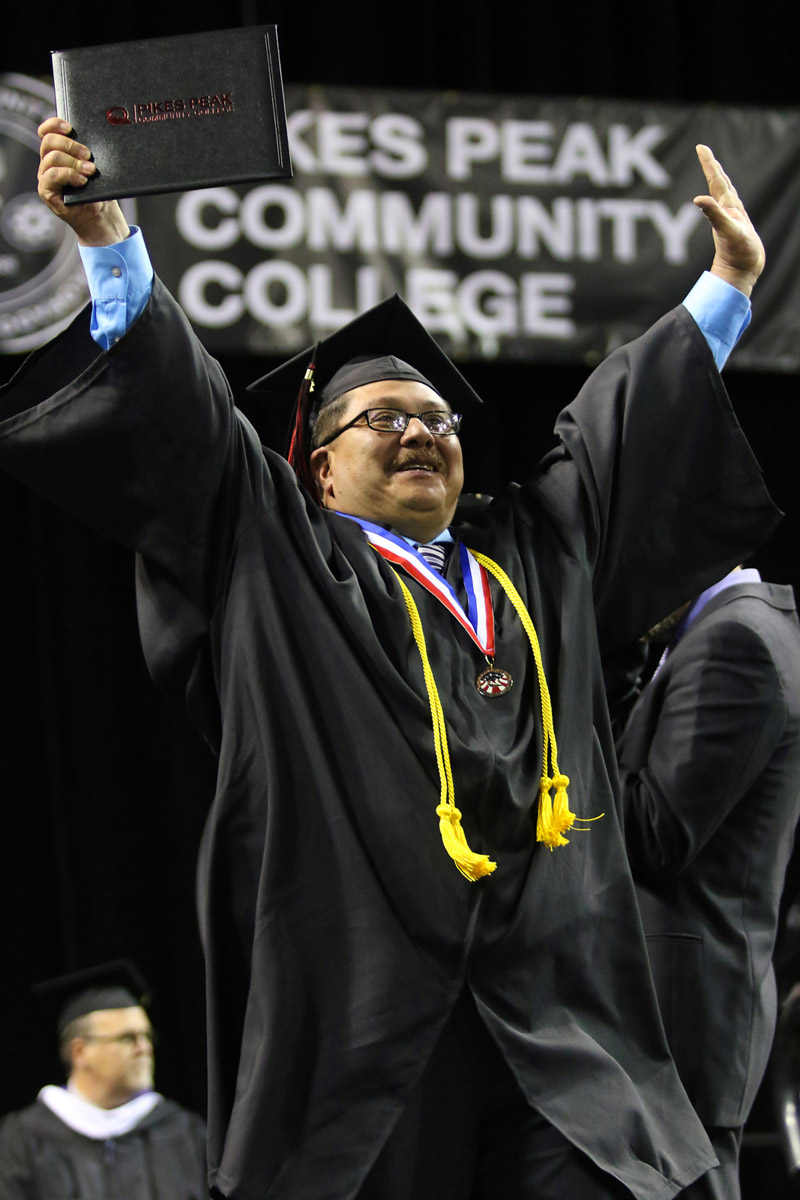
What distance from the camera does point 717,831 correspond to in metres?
2.92

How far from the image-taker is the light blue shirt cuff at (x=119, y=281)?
2.05m

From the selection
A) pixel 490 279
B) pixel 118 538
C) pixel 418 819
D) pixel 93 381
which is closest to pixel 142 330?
pixel 93 381

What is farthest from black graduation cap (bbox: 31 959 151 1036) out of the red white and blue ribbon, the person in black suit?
the red white and blue ribbon

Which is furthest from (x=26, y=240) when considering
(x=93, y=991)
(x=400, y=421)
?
(x=400, y=421)

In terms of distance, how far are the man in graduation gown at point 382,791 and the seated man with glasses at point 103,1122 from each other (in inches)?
123

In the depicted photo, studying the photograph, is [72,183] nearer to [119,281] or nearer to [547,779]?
[119,281]

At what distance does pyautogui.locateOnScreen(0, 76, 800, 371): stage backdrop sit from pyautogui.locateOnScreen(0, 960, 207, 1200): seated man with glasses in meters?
2.33

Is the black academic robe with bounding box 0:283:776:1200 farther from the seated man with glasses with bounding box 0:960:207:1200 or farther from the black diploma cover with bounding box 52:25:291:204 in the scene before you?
the seated man with glasses with bounding box 0:960:207:1200

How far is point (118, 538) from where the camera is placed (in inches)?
84.9

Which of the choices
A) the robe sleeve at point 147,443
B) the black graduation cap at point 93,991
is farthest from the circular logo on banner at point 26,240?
the robe sleeve at point 147,443

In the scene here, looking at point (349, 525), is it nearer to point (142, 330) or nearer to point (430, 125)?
point (142, 330)

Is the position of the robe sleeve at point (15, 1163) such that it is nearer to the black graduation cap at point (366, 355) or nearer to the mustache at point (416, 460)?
the black graduation cap at point (366, 355)

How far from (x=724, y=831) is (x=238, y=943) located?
1.16 meters

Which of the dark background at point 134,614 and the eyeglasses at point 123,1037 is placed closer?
the eyeglasses at point 123,1037
